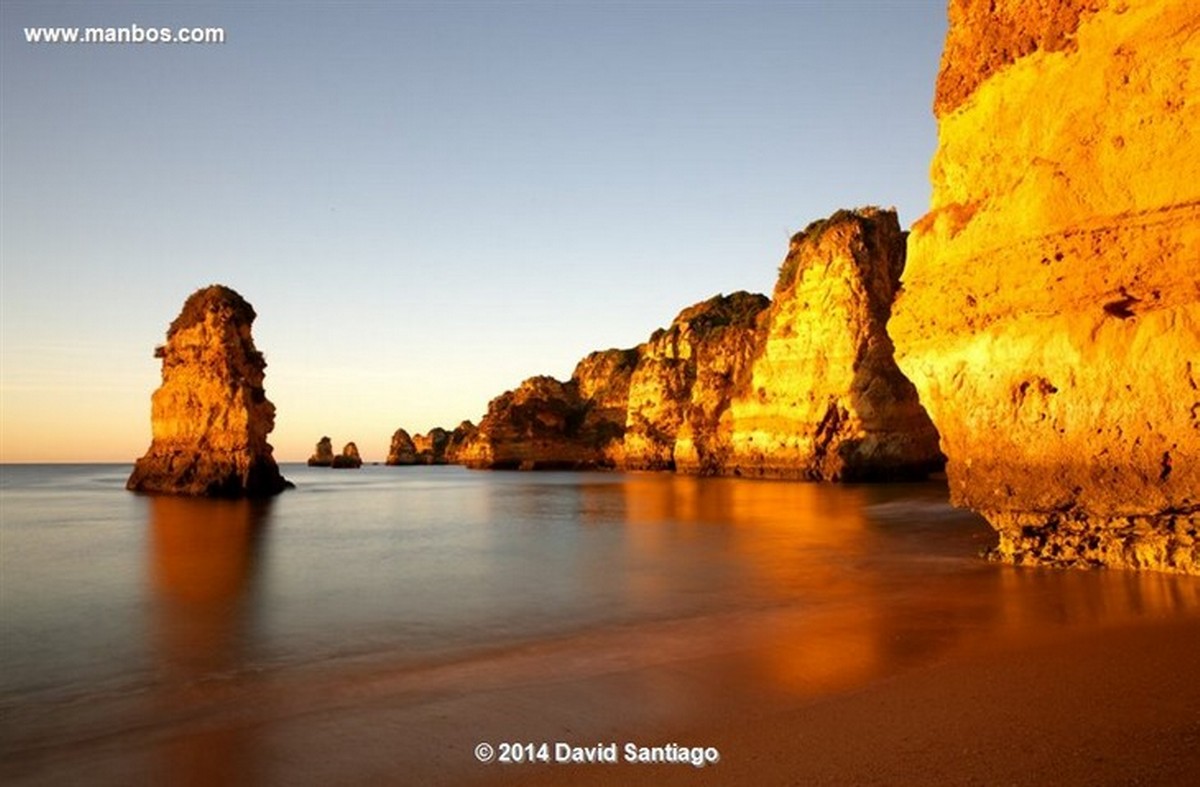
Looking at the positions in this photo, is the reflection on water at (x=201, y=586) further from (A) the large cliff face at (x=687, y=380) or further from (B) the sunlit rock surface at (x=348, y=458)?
(B) the sunlit rock surface at (x=348, y=458)

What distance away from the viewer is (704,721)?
6070 millimetres

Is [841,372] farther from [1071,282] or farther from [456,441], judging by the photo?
[456,441]

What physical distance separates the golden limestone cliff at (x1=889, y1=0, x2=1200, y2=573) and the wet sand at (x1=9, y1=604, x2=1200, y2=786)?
313 cm

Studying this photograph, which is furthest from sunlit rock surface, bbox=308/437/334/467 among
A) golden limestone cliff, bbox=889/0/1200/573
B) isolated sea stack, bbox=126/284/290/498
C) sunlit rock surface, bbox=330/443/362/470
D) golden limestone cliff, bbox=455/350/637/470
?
Result: golden limestone cliff, bbox=889/0/1200/573

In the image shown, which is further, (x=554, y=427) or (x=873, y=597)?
(x=554, y=427)

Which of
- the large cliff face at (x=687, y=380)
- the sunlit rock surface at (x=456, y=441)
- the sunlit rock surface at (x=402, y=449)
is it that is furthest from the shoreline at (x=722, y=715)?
the sunlit rock surface at (x=402, y=449)

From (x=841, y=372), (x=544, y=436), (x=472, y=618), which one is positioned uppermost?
(x=841, y=372)

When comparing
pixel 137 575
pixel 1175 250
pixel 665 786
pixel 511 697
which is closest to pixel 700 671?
pixel 511 697

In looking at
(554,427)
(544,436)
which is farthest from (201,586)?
(554,427)

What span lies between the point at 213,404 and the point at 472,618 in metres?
35.0

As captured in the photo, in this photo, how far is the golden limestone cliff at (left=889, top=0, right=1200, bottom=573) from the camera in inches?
397

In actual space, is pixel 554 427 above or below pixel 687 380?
below

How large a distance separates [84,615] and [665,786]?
10.9 meters

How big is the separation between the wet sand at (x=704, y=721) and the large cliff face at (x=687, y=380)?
55044 millimetres
